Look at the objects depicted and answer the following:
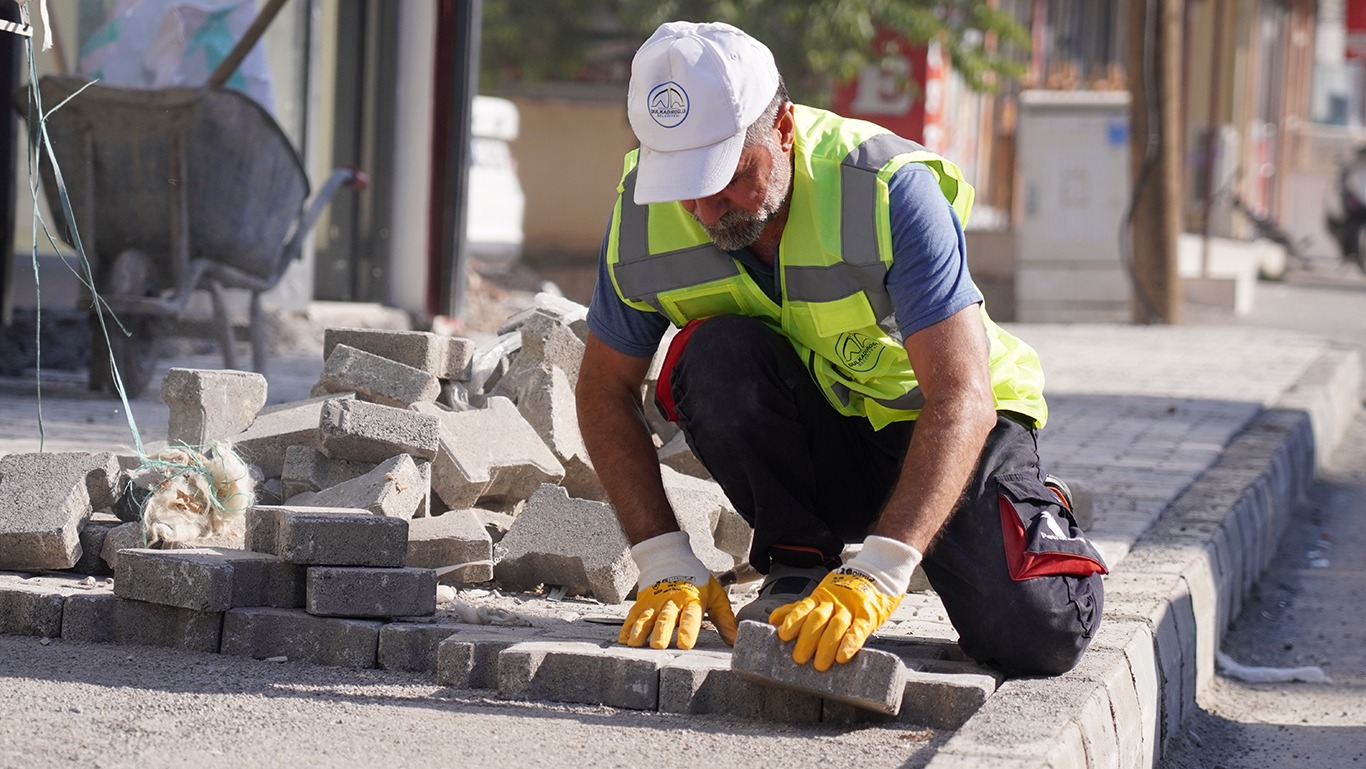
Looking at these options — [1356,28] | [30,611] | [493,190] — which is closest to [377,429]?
[30,611]

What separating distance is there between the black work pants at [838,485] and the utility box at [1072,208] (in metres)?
10.1

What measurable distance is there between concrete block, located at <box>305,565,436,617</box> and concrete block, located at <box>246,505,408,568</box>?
21 millimetres

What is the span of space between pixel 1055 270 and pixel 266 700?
1119cm

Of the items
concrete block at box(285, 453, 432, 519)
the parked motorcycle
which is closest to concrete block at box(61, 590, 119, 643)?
concrete block at box(285, 453, 432, 519)

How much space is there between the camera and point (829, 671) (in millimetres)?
2805

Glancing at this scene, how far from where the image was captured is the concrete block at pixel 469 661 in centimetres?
309

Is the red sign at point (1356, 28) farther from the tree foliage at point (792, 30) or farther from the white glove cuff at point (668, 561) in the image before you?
the white glove cuff at point (668, 561)

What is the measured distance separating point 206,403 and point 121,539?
543mm

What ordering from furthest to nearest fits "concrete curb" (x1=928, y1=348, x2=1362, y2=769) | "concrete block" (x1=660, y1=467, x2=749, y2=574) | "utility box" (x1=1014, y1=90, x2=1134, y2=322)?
"utility box" (x1=1014, y1=90, x2=1134, y2=322) → "concrete block" (x1=660, y1=467, x2=749, y2=574) → "concrete curb" (x1=928, y1=348, x2=1362, y2=769)

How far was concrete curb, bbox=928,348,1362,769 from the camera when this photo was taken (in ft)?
8.86

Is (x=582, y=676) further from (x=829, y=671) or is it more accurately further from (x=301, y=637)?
(x=301, y=637)

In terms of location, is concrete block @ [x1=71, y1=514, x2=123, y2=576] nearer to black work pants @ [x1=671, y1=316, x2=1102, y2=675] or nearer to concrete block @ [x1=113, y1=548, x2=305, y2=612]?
concrete block @ [x1=113, y1=548, x2=305, y2=612]

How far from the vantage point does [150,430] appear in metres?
5.15

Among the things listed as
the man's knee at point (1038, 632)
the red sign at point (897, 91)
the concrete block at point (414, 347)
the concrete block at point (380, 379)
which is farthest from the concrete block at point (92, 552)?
the red sign at point (897, 91)
